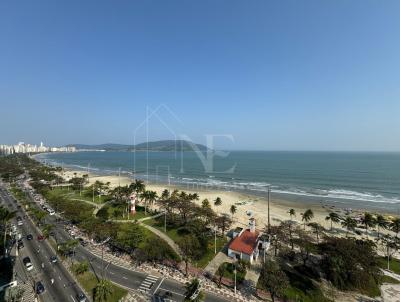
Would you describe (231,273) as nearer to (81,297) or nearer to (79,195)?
(81,297)

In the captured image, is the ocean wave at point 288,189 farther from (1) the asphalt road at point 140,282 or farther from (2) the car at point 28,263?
(2) the car at point 28,263

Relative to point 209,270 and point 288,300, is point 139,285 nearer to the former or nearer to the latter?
point 209,270

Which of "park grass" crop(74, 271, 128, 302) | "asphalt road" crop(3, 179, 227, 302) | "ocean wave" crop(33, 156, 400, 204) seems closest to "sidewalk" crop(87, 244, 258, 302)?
"asphalt road" crop(3, 179, 227, 302)

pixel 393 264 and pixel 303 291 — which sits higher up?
pixel 303 291

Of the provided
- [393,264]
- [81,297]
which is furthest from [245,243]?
[81,297]

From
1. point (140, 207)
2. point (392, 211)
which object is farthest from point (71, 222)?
point (392, 211)

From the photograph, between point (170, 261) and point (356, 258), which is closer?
point (356, 258)

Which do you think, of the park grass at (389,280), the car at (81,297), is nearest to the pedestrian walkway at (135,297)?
the car at (81,297)
